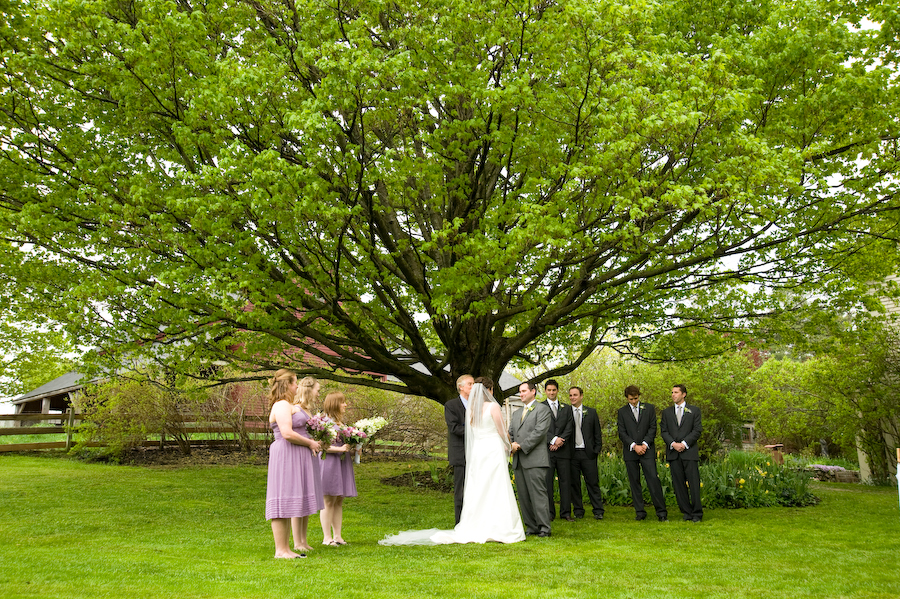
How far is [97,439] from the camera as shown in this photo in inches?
749

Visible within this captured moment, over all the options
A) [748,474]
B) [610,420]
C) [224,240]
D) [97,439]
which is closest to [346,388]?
[97,439]

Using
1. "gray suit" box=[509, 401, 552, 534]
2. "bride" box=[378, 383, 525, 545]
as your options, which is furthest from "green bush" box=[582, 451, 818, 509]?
"bride" box=[378, 383, 525, 545]

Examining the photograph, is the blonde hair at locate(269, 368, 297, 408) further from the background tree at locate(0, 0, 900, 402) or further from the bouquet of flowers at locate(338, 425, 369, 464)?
the background tree at locate(0, 0, 900, 402)

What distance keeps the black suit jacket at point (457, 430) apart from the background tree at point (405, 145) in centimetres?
156

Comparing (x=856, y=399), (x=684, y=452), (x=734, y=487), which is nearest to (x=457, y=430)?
(x=684, y=452)

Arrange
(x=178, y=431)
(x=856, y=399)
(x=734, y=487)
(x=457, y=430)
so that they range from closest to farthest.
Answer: (x=457, y=430)
(x=734, y=487)
(x=856, y=399)
(x=178, y=431)

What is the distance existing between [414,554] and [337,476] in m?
1.43

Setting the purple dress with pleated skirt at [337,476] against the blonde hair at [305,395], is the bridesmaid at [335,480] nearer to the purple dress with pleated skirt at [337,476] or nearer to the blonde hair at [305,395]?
the purple dress with pleated skirt at [337,476]

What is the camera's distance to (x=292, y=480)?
7074 mm

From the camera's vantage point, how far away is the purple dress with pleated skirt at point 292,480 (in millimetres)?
6965

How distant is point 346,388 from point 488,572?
15802 mm

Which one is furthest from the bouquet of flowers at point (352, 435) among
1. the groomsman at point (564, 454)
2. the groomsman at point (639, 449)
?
the groomsman at point (639, 449)

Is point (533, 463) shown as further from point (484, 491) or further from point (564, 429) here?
point (564, 429)

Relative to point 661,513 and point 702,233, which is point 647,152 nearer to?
point 702,233
